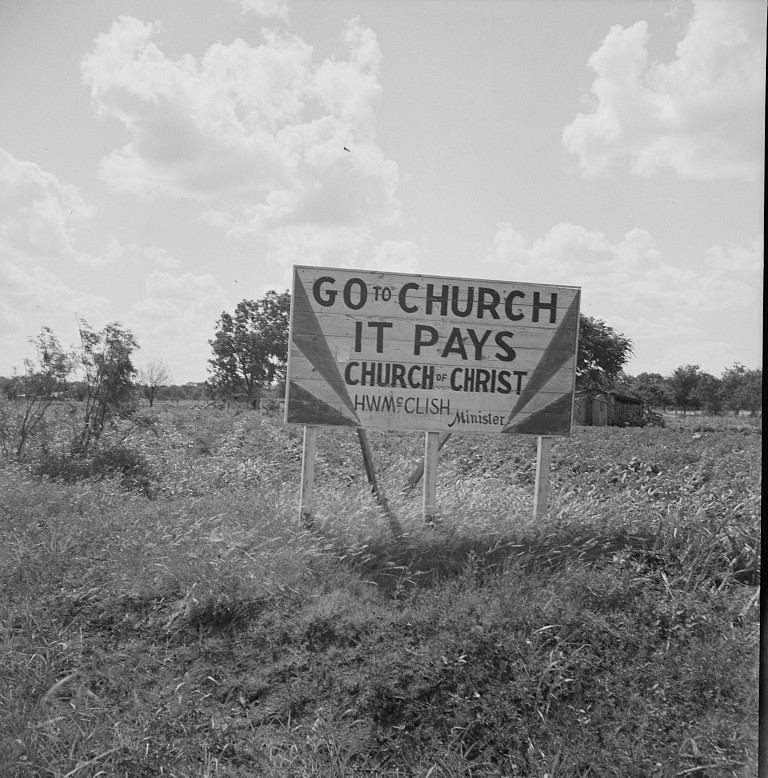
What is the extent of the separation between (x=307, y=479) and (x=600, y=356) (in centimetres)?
3774

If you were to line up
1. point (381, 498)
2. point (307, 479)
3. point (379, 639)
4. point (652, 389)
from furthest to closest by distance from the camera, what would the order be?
point (652, 389), point (381, 498), point (307, 479), point (379, 639)

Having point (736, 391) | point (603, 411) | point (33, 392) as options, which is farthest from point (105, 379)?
point (736, 391)

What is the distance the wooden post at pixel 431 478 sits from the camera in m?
6.29

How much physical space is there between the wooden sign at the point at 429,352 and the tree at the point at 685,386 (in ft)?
192

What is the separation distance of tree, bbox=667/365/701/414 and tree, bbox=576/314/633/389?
20.6 m

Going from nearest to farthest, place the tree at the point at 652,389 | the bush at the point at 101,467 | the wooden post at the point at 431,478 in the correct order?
the wooden post at the point at 431,478 → the bush at the point at 101,467 → the tree at the point at 652,389

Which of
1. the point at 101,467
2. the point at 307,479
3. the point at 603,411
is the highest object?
the point at 603,411

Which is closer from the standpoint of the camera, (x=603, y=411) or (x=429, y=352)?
(x=429, y=352)

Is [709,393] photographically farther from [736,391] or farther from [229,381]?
[229,381]

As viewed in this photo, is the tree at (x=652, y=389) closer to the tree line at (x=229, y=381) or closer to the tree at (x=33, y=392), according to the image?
the tree line at (x=229, y=381)

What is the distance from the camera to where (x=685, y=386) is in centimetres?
6078

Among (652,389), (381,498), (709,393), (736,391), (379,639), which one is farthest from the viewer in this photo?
(709,393)

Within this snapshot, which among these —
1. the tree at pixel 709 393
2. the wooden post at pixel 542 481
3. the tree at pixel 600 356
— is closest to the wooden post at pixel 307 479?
the wooden post at pixel 542 481

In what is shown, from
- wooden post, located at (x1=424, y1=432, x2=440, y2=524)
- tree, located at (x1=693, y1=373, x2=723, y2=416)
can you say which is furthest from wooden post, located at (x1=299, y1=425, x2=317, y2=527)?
tree, located at (x1=693, y1=373, x2=723, y2=416)
